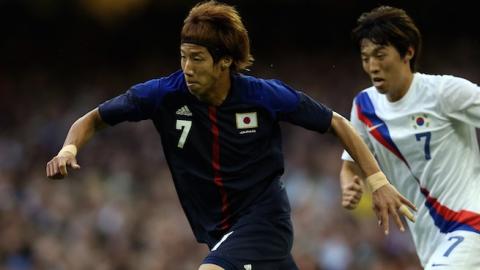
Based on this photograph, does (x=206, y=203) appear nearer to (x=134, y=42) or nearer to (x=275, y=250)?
(x=275, y=250)

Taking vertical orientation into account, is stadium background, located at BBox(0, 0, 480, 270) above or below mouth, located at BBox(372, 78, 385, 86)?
below

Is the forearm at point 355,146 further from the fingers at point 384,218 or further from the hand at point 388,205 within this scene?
the fingers at point 384,218

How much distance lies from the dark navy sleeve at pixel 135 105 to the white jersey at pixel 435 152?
5.72 ft

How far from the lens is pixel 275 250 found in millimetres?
7199

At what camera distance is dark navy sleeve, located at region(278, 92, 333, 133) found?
7137 mm

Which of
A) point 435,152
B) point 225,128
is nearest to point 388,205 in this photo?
point 435,152

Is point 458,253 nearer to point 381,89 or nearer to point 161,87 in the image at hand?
point 381,89

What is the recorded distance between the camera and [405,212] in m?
6.71

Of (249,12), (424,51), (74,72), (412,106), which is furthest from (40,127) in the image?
(412,106)

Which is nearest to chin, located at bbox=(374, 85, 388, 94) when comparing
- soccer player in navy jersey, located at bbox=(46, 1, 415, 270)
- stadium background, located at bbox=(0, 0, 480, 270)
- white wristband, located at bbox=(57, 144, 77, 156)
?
soccer player in navy jersey, located at bbox=(46, 1, 415, 270)

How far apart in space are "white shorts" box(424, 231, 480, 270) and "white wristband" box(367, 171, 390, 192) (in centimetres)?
80

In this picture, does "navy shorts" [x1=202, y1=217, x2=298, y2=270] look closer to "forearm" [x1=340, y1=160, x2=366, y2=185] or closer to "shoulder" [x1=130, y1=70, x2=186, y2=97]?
"forearm" [x1=340, y1=160, x2=366, y2=185]

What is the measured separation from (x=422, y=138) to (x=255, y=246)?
1489mm

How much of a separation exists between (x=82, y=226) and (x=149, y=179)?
A: 185 cm
